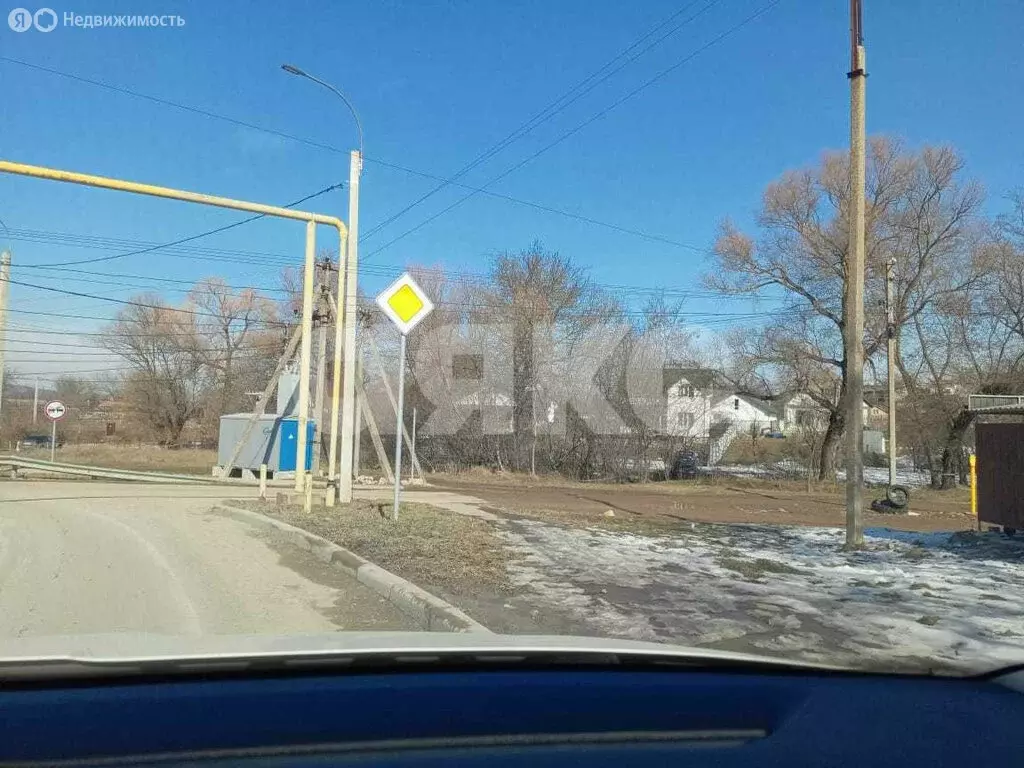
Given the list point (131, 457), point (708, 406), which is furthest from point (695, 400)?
point (131, 457)

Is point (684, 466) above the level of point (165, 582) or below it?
above

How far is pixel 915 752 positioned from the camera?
6.93 feet

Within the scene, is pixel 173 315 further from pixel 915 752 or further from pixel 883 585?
pixel 915 752

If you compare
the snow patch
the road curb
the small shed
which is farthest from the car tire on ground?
the road curb

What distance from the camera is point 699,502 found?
21.0 metres

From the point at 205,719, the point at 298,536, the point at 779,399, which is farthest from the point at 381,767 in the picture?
the point at 779,399

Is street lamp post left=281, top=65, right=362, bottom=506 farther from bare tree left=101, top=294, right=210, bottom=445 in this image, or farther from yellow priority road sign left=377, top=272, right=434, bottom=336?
bare tree left=101, top=294, right=210, bottom=445

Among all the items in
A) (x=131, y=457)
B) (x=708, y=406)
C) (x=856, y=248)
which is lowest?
(x=131, y=457)

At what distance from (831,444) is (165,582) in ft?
89.7

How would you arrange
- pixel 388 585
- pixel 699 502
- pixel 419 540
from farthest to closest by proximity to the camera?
pixel 699 502
pixel 419 540
pixel 388 585

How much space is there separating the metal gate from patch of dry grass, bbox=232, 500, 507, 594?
24.4ft

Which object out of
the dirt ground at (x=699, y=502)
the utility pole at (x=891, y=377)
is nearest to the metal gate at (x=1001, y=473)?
the dirt ground at (x=699, y=502)

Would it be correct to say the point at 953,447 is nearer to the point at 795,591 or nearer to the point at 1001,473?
the point at 1001,473

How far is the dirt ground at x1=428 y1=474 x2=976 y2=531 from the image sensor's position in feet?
53.3
